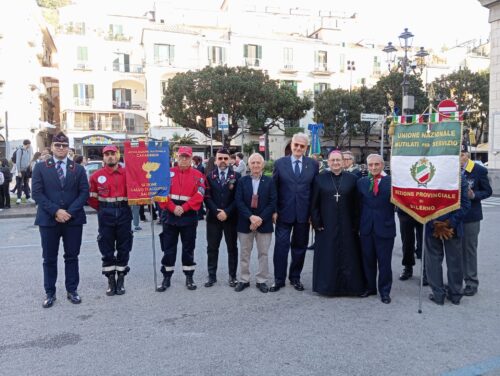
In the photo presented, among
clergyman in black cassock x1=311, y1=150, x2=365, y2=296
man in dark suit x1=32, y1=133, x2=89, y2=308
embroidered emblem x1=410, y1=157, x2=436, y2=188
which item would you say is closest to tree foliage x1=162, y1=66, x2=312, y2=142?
clergyman in black cassock x1=311, y1=150, x2=365, y2=296

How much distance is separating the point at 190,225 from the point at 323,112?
117 ft

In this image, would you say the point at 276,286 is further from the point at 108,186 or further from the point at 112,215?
the point at 108,186

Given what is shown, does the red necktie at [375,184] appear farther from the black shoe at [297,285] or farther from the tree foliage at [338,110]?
the tree foliage at [338,110]

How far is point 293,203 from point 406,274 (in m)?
2.15

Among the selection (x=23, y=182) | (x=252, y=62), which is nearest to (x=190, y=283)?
(x=23, y=182)

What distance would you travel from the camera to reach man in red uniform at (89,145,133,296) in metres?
5.54

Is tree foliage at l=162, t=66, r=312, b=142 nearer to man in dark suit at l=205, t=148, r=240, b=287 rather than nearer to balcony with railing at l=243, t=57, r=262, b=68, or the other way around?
balcony with railing at l=243, t=57, r=262, b=68

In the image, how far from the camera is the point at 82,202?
17.4 ft

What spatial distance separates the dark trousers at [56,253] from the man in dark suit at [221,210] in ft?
5.63

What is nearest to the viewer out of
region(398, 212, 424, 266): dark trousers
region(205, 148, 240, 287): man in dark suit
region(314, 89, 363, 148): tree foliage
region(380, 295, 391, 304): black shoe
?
region(380, 295, 391, 304): black shoe

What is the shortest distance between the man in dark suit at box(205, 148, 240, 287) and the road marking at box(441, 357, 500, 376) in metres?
3.06

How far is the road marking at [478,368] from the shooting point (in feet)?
11.6

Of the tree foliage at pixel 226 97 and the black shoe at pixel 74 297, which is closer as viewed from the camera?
the black shoe at pixel 74 297

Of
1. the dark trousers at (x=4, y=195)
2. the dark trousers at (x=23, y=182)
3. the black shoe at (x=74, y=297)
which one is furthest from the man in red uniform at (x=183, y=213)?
the dark trousers at (x=23, y=182)
